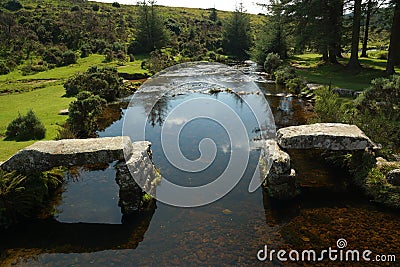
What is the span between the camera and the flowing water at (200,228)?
7.93m

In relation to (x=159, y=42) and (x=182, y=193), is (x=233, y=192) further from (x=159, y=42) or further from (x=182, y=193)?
(x=159, y=42)

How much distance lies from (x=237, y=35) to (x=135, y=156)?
55526mm

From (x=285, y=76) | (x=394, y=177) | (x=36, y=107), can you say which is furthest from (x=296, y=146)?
(x=285, y=76)

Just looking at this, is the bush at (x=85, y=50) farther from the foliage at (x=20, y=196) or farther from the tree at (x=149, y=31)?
the foliage at (x=20, y=196)

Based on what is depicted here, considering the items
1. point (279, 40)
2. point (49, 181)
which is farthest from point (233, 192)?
point (279, 40)

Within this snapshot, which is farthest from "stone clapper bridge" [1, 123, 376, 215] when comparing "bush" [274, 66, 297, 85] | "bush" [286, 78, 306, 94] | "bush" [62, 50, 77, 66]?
"bush" [62, 50, 77, 66]

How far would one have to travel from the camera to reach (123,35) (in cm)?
6106

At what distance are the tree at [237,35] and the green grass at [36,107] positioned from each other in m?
40.7

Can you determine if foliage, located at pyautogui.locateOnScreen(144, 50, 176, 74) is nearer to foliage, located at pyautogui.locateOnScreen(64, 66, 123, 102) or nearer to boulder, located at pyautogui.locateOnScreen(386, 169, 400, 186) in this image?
foliage, located at pyautogui.locateOnScreen(64, 66, 123, 102)

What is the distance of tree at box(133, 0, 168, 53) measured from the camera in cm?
5406

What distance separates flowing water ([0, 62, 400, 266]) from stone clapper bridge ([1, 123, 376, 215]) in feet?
2.09

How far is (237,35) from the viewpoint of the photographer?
198 ft

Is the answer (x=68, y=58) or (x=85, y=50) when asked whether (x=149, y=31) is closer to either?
(x=85, y=50)

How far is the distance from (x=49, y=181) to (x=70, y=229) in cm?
275
